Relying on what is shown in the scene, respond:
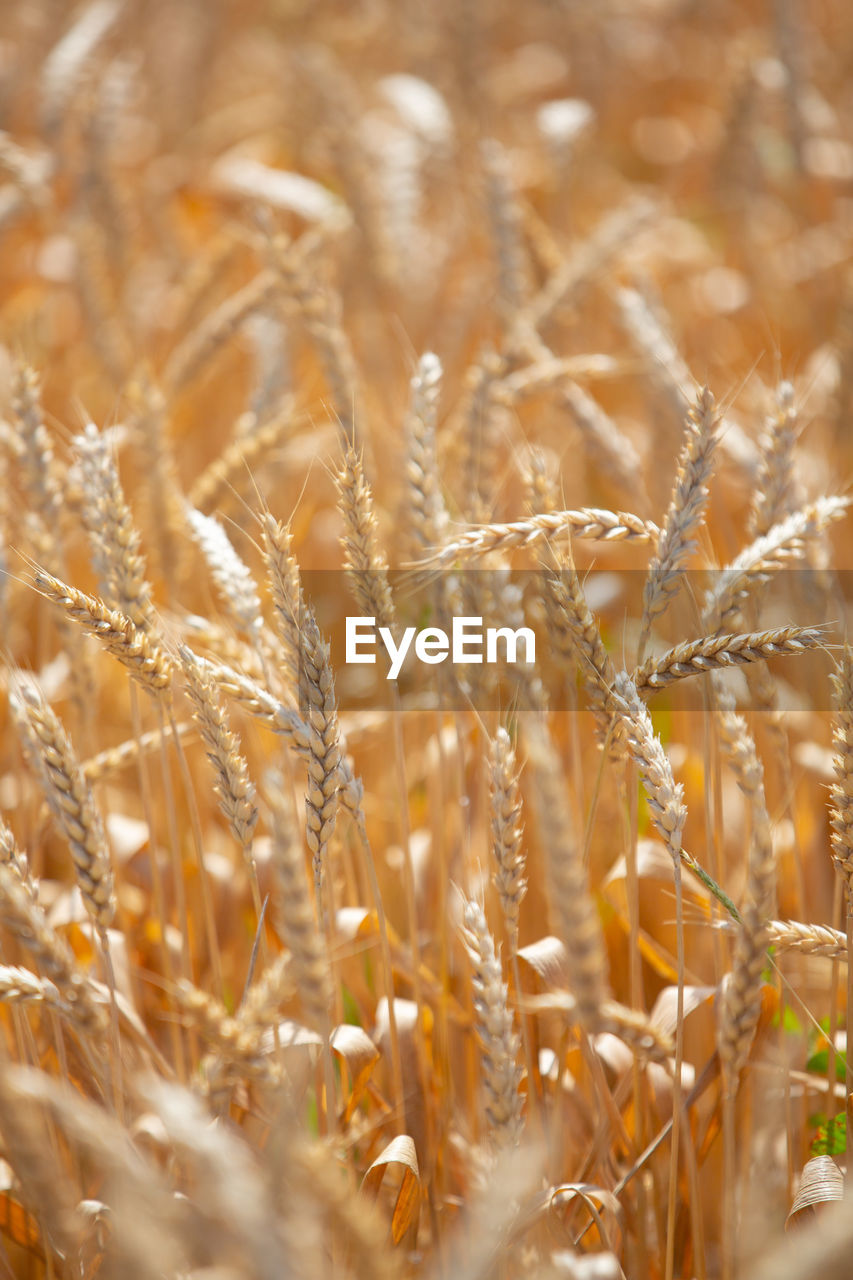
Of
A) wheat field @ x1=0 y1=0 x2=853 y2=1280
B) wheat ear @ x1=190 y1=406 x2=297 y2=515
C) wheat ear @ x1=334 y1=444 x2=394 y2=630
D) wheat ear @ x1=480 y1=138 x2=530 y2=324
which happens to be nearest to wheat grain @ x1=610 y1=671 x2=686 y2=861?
wheat field @ x1=0 y1=0 x2=853 y2=1280

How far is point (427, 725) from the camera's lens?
1.85m

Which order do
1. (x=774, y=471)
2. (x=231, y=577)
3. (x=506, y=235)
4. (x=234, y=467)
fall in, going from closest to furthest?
1. (x=231, y=577)
2. (x=774, y=471)
3. (x=234, y=467)
4. (x=506, y=235)

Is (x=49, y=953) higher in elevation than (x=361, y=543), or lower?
lower

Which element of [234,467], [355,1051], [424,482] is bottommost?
[355,1051]

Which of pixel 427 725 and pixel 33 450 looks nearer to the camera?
pixel 33 450

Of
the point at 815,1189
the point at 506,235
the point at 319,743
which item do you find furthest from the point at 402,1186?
the point at 506,235

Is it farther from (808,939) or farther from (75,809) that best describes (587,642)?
(75,809)

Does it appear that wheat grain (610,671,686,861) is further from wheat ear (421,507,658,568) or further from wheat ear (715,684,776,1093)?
wheat ear (421,507,658,568)

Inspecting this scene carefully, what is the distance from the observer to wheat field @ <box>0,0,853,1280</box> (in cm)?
91

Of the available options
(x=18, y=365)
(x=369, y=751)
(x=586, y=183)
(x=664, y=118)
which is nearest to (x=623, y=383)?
(x=586, y=183)

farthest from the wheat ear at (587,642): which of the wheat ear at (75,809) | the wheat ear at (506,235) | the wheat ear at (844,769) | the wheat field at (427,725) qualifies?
the wheat ear at (506,235)

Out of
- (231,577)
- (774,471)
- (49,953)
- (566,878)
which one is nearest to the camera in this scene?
(566,878)

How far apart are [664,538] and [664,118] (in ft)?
15.5

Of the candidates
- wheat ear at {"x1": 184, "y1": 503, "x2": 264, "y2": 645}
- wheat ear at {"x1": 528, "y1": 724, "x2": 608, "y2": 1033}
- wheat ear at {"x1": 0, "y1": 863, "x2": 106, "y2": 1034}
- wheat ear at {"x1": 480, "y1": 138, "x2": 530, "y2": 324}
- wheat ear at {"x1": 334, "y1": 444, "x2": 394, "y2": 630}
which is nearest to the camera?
wheat ear at {"x1": 528, "y1": 724, "x2": 608, "y2": 1033}
